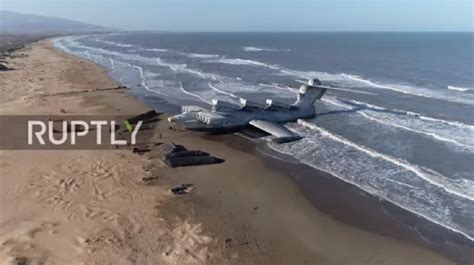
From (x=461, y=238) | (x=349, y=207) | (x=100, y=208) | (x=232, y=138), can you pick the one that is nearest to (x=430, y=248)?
(x=461, y=238)

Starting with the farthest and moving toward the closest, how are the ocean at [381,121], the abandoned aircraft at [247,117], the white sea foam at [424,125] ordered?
1. the abandoned aircraft at [247,117]
2. the white sea foam at [424,125]
3. the ocean at [381,121]

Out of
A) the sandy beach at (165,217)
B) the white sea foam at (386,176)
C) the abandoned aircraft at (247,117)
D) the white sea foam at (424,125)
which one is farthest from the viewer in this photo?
the abandoned aircraft at (247,117)

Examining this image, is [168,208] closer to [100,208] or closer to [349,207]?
[100,208]

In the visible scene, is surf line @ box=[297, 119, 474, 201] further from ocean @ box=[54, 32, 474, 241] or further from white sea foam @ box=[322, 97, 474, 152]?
white sea foam @ box=[322, 97, 474, 152]

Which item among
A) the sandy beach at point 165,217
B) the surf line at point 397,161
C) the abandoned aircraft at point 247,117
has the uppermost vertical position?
the abandoned aircraft at point 247,117

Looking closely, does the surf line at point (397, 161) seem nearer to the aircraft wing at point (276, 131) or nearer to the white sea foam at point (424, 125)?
the aircraft wing at point (276, 131)

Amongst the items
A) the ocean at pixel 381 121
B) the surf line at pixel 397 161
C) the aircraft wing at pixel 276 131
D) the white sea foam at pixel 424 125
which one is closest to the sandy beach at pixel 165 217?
the aircraft wing at pixel 276 131
